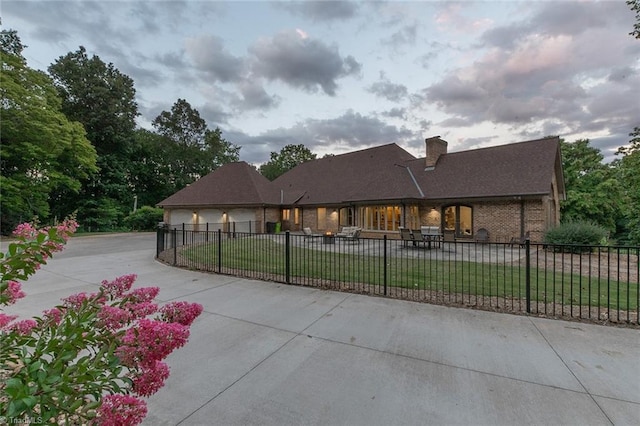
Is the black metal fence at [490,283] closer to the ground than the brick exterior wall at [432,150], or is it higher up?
closer to the ground

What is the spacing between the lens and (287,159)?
4700 cm

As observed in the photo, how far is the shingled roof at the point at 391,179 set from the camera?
15305mm

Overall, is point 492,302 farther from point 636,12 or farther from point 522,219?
point 636,12

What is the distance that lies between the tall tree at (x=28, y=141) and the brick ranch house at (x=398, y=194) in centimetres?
917

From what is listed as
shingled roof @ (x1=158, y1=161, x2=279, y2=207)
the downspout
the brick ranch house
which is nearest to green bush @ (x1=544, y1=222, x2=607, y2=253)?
the brick ranch house

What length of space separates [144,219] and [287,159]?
24145 mm

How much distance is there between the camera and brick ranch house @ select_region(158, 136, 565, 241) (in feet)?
48.4

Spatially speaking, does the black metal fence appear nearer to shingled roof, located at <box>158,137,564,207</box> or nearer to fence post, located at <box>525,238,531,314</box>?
fence post, located at <box>525,238,531,314</box>

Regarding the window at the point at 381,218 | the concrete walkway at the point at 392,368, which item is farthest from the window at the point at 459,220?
the concrete walkway at the point at 392,368

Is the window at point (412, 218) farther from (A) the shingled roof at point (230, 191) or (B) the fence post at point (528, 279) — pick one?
(B) the fence post at point (528, 279)

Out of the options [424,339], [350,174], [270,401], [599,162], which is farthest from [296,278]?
[599,162]

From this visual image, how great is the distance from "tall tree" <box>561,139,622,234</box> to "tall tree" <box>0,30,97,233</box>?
4505 cm

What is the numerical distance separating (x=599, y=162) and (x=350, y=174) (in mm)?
25886

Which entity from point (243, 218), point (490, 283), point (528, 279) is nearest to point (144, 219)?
point (243, 218)
